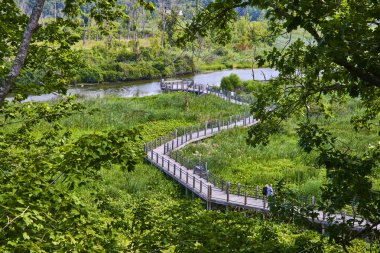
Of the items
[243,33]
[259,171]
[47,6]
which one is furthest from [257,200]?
Answer: [47,6]

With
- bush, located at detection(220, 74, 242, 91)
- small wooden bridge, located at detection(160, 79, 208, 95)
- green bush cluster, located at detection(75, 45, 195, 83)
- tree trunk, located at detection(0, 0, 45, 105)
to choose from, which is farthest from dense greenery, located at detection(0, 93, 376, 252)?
green bush cluster, located at detection(75, 45, 195, 83)

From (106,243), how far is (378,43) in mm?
4622

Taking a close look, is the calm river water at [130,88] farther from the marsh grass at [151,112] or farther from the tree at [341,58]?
the tree at [341,58]

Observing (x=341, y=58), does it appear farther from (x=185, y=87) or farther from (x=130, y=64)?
(x=130, y=64)

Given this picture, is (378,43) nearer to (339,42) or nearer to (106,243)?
(339,42)

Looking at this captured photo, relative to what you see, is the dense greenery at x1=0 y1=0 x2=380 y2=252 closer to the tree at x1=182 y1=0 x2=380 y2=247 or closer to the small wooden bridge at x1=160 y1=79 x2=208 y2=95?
the tree at x1=182 y1=0 x2=380 y2=247

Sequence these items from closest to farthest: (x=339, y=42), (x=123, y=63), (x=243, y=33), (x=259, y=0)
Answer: (x=339, y=42) < (x=259, y=0) < (x=123, y=63) < (x=243, y=33)

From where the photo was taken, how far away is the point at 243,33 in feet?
286

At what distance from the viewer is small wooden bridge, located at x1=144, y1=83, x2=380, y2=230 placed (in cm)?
1922

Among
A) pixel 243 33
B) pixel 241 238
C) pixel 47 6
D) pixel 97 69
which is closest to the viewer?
pixel 241 238

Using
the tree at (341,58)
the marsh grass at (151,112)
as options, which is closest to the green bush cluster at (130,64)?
the marsh grass at (151,112)

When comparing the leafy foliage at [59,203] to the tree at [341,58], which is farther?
the tree at [341,58]

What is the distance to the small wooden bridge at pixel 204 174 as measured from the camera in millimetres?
19223

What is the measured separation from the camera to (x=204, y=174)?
23359mm
